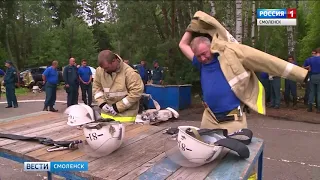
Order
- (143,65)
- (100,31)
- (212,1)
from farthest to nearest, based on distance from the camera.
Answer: (100,31) → (143,65) → (212,1)

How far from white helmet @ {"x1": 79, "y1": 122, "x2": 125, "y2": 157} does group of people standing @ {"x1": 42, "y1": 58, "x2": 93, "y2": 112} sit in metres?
9.81

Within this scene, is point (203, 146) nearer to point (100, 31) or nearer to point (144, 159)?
point (144, 159)

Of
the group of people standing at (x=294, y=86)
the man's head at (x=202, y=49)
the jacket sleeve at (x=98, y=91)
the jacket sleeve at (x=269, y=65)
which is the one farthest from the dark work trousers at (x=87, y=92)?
the jacket sleeve at (x=269, y=65)

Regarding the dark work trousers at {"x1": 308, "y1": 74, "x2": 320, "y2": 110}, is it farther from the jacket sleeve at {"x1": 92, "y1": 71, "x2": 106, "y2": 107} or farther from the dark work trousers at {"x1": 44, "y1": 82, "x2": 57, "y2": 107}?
the dark work trousers at {"x1": 44, "y1": 82, "x2": 57, "y2": 107}

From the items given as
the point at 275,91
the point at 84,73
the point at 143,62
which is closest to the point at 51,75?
the point at 84,73

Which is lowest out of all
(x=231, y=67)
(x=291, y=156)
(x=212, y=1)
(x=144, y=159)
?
(x=291, y=156)

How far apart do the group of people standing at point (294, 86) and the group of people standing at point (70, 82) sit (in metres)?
6.34

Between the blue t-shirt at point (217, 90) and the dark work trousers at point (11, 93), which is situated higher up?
the blue t-shirt at point (217, 90)

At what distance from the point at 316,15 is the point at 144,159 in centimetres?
2082

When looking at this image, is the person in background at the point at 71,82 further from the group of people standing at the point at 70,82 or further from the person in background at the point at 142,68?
the person in background at the point at 142,68

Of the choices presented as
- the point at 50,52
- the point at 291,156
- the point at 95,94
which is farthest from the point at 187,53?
the point at 50,52

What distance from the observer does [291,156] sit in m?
5.90

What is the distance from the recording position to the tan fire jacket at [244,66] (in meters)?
2.53

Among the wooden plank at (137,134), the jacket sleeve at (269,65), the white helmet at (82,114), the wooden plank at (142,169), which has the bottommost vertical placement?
the wooden plank at (142,169)
